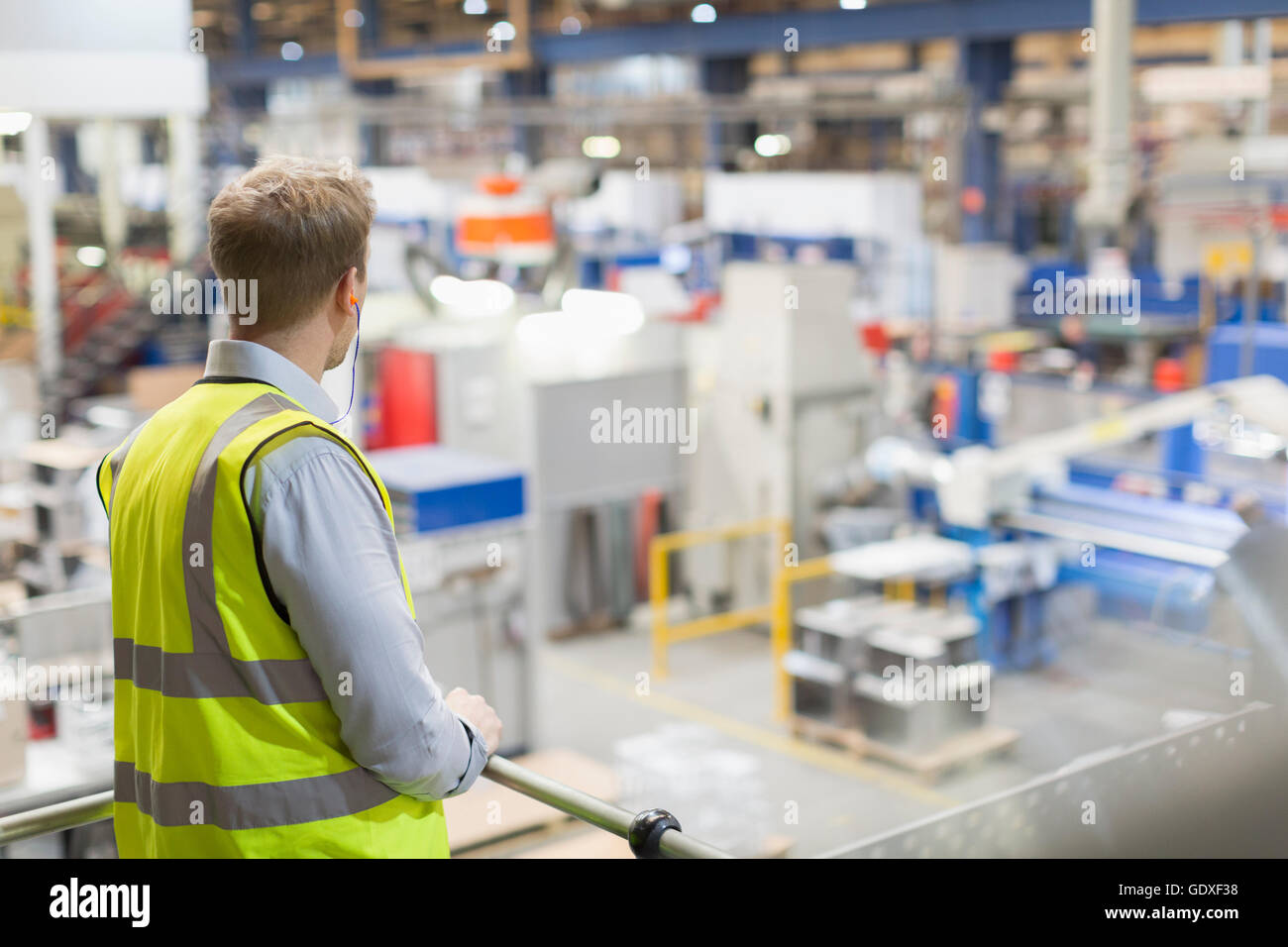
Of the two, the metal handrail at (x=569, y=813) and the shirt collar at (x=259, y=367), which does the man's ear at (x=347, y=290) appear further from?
the metal handrail at (x=569, y=813)

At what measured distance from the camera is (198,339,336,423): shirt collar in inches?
65.1

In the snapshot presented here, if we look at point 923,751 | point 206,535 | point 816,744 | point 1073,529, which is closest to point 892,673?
point 923,751

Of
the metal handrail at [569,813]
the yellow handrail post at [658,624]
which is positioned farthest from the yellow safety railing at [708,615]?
the metal handrail at [569,813]

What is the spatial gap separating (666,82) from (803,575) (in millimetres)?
14328

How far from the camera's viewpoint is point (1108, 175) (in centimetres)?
886

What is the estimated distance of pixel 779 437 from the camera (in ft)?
33.8

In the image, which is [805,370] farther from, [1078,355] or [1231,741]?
[1231,741]

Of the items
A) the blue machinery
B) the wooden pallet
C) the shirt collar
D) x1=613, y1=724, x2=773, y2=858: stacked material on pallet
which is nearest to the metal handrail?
the shirt collar

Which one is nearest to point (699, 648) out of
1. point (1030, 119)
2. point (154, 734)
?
point (154, 734)

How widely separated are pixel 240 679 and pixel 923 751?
23.1 ft

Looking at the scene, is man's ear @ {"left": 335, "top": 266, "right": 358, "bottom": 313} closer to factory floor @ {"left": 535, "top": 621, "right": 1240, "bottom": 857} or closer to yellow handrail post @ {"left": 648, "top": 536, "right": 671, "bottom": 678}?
factory floor @ {"left": 535, "top": 621, "right": 1240, "bottom": 857}

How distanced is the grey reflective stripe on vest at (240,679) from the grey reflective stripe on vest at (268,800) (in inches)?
4.3

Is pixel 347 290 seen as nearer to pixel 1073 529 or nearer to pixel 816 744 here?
pixel 816 744

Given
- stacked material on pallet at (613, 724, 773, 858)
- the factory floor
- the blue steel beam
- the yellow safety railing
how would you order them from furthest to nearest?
the blue steel beam, the yellow safety railing, the factory floor, stacked material on pallet at (613, 724, 773, 858)
